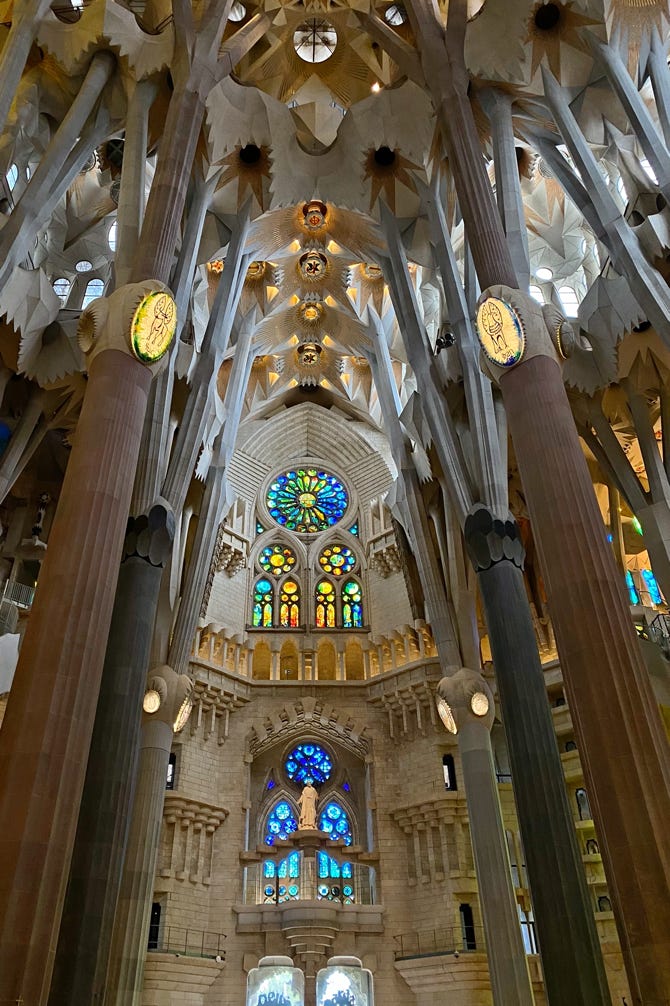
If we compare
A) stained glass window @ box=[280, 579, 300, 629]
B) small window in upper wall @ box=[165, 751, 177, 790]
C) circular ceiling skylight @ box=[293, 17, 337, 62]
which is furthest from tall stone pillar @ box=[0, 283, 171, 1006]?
stained glass window @ box=[280, 579, 300, 629]

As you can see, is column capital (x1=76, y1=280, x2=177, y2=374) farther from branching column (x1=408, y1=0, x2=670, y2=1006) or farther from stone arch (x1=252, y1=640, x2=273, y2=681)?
stone arch (x1=252, y1=640, x2=273, y2=681)

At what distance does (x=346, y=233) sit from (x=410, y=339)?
5.36 metres

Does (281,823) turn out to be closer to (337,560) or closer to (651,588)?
(337,560)

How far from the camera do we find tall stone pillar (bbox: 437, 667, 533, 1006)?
13336 mm

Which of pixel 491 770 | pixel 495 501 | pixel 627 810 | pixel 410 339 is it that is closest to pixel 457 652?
pixel 491 770

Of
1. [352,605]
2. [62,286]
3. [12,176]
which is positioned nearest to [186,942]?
[352,605]

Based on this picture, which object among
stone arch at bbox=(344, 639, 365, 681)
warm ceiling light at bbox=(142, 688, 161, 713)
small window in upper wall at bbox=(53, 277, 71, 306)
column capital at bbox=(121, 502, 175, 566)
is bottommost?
warm ceiling light at bbox=(142, 688, 161, 713)

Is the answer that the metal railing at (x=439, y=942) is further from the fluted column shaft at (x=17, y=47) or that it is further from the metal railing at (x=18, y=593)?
the fluted column shaft at (x=17, y=47)

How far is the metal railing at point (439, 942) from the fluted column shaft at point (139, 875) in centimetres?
838

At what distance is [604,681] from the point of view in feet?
25.4

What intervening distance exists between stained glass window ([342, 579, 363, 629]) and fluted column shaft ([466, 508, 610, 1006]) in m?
11.4

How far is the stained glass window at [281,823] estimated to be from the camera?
21.7m

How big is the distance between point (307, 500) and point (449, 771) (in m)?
11.3

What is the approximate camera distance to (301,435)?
95.1 feet
